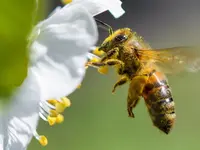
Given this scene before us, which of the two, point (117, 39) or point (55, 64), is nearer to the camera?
point (55, 64)

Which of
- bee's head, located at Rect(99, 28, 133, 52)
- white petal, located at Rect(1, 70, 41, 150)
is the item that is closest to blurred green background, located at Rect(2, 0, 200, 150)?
bee's head, located at Rect(99, 28, 133, 52)

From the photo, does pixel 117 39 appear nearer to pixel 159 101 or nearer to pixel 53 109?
pixel 159 101

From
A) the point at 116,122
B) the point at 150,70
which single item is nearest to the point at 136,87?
the point at 150,70

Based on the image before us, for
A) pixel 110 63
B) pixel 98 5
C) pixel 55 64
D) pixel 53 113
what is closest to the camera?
pixel 55 64

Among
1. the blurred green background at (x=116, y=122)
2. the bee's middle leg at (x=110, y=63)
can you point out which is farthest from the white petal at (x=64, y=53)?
the blurred green background at (x=116, y=122)

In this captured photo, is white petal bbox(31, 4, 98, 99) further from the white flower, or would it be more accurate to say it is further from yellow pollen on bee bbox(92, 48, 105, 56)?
yellow pollen on bee bbox(92, 48, 105, 56)

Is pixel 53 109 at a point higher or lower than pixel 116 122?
higher

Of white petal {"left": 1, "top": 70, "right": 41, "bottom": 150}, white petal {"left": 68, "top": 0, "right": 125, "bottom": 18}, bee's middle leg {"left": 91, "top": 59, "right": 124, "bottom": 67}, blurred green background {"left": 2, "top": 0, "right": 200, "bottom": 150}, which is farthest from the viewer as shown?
blurred green background {"left": 2, "top": 0, "right": 200, "bottom": 150}
